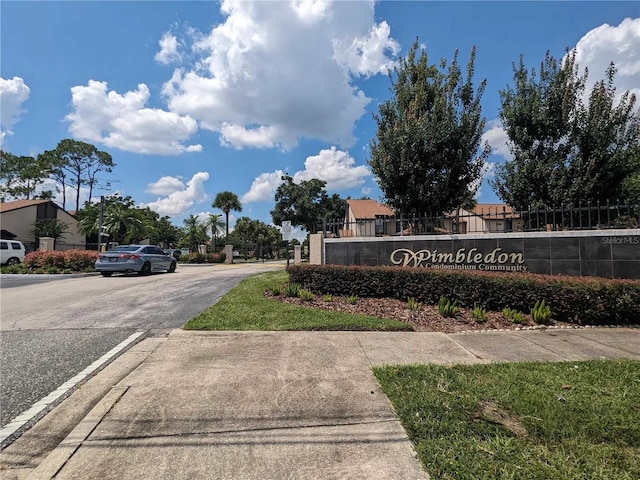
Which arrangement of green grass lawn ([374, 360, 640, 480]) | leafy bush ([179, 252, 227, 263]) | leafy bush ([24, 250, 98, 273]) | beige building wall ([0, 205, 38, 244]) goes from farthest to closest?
leafy bush ([179, 252, 227, 263]), beige building wall ([0, 205, 38, 244]), leafy bush ([24, 250, 98, 273]), green grass lawn ([374, 360, 640, 480])

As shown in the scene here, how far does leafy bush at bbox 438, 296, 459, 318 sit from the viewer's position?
280 inches

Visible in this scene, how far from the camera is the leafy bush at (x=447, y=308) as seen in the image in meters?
7.12

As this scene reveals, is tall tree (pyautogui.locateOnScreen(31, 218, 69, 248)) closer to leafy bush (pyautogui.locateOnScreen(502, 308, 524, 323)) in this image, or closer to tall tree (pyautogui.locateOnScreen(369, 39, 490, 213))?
tall tree (pyautogui.locateOnScreen(369, 39, 490, 213))

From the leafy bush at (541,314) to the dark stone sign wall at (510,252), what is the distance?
2.15 metres

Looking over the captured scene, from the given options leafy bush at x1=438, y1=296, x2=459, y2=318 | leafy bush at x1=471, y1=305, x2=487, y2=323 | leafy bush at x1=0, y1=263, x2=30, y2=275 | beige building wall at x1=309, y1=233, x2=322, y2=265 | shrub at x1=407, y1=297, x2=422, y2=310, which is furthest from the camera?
leafy bush at x1=0, y1=263, x2=30, y2=275

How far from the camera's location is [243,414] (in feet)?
10.4

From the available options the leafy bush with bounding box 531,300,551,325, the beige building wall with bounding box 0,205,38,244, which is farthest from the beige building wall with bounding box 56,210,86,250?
the leafy bush with bounding box 531,300,551,325

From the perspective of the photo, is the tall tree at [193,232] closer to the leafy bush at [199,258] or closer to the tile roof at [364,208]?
the leafy bush at [199,258]

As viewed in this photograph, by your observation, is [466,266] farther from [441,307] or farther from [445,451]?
[445,451]

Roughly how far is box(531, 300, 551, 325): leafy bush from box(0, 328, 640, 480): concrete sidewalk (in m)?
1.25

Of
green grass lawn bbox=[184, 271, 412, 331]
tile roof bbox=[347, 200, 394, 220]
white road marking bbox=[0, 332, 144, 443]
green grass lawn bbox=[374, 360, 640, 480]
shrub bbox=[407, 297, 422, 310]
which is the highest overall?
tile roof bbox=[347, 200, 394, 220]

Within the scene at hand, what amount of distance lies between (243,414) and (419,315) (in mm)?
5055

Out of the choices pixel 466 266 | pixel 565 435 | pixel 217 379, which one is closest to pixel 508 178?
pixel 466 266

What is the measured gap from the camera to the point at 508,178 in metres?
11.8
